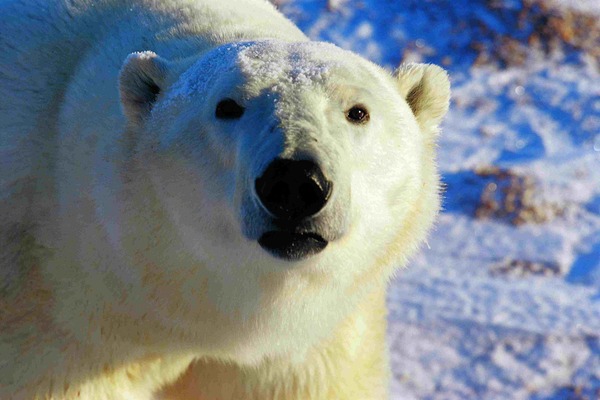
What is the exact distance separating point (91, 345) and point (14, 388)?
266 mm

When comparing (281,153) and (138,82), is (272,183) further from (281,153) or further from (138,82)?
(138,82)

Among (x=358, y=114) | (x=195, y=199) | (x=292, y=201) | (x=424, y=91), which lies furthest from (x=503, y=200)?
(x=292, y=201)

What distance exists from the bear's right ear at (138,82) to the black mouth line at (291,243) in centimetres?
62

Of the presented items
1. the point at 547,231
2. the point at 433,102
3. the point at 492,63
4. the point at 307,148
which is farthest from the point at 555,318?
the point at 307,148

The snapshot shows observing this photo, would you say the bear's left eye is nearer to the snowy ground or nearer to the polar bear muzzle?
the polar bear muzzle

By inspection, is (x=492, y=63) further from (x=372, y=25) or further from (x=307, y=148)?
(x=307, y=148)

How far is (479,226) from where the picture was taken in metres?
5.03

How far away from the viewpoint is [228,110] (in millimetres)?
2395

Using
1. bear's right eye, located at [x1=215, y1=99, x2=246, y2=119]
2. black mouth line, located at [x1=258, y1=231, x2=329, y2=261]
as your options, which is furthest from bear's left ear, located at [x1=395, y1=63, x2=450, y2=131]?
black mouth line, located at [x1=258, y1=231, x2=329, y2=261]

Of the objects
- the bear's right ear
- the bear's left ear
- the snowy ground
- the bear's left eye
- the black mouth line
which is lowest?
the snowy ground

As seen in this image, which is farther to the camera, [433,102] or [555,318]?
[555,318]

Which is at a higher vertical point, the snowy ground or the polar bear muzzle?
the polar bear muzzle

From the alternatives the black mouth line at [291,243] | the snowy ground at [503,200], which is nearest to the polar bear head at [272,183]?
the black mouth line at [291,243]

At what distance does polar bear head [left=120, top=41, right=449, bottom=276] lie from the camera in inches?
84.4
